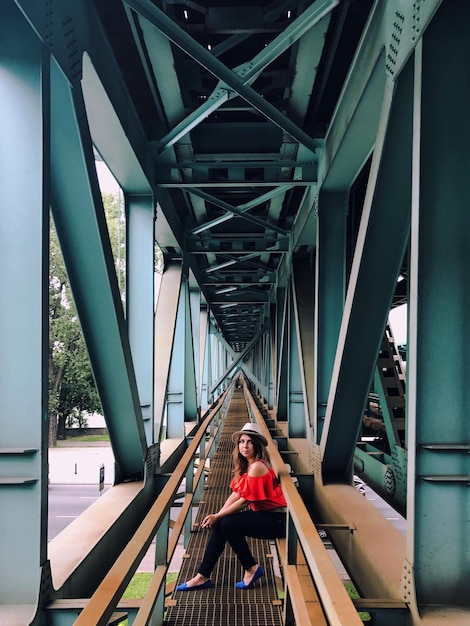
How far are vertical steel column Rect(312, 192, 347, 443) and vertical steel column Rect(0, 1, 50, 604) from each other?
3415 millimetres

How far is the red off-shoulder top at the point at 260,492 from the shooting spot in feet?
13.8

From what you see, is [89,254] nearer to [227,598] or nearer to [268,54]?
[268,54]

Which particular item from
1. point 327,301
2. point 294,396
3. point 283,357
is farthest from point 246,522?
point 283,357

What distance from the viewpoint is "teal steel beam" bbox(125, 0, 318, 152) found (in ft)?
11.2

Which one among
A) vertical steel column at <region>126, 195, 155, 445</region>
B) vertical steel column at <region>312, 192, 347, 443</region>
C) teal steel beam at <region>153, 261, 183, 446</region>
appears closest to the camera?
vertical steel column at <region>312, 192, 347, 443</region>

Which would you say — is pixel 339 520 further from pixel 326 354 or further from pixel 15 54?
pixel 15 54

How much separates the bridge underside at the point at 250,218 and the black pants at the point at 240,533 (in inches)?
23.6

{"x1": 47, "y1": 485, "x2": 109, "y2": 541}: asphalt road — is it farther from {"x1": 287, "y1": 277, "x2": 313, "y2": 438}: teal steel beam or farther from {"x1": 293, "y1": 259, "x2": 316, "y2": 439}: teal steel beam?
{"x1": 293, "y1": 259, "x2": 316, "y2": 439}: teal steel beam

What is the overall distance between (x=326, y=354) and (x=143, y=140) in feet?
9.06

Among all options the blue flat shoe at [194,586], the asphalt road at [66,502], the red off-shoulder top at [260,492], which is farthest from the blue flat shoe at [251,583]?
the asphalt road at [66,502]

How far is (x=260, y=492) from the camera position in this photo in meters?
4.21

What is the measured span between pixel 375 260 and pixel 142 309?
291cm

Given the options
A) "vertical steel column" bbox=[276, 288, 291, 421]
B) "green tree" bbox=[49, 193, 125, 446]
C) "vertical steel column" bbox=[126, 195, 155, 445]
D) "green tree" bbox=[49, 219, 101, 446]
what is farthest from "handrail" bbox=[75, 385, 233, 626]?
"green tree" bbox=[49, 219, 101, 446]

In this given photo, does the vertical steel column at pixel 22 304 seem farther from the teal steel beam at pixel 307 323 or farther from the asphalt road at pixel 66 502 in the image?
the asphalt road at pixel 66 502
